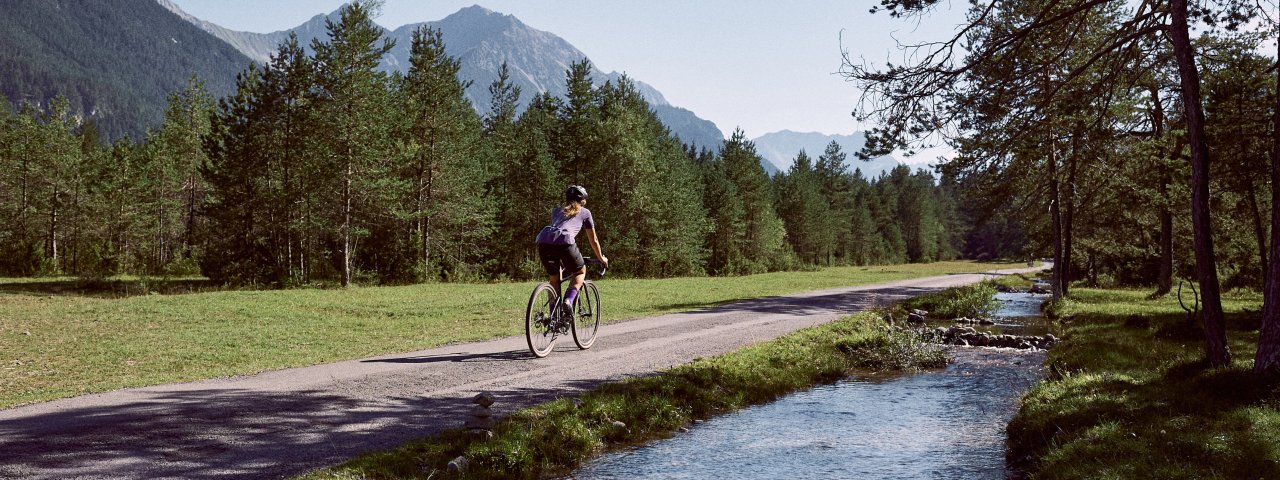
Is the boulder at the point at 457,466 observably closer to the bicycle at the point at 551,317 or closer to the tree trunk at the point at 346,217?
the bicycle at the point at 551,317

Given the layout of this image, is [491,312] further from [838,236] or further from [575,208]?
[838,236]

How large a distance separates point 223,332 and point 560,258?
325 inches

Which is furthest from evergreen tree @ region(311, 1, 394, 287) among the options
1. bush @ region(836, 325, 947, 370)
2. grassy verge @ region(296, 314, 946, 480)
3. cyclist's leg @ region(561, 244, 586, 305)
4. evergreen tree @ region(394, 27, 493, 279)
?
grassy verge @ region(296, 314, 946, 480)

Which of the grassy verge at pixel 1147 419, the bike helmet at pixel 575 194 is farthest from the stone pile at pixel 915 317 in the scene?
the bike helmet at pixel 575 194

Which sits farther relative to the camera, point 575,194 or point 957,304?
point 957,304

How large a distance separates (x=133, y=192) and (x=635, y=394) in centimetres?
5867

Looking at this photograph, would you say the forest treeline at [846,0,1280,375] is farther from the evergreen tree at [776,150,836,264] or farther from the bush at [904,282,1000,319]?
the evergreen tree at [776,150,836,264]

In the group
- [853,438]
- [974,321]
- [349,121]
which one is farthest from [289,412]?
[349,121]

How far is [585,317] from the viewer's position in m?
11.3

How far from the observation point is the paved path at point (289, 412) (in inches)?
210

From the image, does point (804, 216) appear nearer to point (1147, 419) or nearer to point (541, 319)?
point (541, 319)

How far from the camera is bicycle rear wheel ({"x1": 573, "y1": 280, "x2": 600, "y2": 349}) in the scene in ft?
36.2

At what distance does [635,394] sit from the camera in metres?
8.39

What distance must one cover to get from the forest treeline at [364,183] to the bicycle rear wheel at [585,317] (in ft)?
74.9
